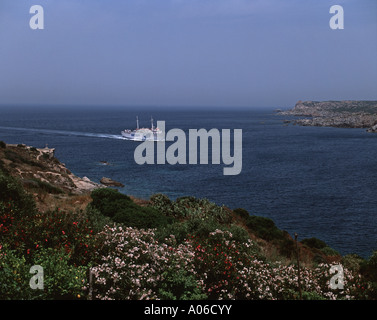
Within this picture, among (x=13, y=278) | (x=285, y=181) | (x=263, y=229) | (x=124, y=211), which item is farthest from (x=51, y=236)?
(x=285, y=181)

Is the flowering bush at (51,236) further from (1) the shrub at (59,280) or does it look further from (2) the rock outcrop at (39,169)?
(2) the rock outcrop at (39,169)

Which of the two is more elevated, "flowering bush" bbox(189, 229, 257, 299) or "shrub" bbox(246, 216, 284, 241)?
"flowering bush" bbox(189, 229, 257, 299)

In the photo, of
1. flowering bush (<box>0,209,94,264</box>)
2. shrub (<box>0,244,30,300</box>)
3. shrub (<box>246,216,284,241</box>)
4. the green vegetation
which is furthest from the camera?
shrub (<box>246,216,284,241</box>)

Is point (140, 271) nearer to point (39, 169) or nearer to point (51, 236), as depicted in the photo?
point (51, 236)

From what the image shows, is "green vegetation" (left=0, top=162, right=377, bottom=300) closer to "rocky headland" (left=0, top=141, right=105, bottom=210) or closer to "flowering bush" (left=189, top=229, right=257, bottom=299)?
"flowering bush" (left=189, top=229, right=257, bottom=299)

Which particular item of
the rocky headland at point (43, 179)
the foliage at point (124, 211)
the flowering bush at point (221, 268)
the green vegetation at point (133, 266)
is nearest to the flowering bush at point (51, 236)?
the green vegetation at point (133, 266)

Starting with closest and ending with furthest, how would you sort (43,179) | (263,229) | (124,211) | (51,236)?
(51,236), (124,211), (263,229), (43,179)

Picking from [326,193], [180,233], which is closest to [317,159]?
[326,193]

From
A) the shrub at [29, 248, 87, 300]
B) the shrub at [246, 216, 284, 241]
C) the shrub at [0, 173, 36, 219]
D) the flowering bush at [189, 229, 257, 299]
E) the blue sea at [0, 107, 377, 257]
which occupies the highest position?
the shrub at [0, 173, 36, 219]

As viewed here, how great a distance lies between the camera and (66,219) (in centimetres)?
1004

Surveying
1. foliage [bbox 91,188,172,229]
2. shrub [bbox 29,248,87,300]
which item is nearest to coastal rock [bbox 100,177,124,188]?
foliage [bbox 91,188,172,229]

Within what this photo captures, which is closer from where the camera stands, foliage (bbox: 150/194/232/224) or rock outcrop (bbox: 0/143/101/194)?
foliage (bbox: 150/194/232/224)

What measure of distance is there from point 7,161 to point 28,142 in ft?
196

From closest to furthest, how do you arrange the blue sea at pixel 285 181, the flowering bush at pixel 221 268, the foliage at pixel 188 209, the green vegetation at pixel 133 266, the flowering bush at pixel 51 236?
the green vegetation at pixel 133 266 → the flowering bush at pixel 221 268 → the flowering bush at pixel 51 236 → the foliage at pixel 188 209 → the blue sea at pixel 285 181
